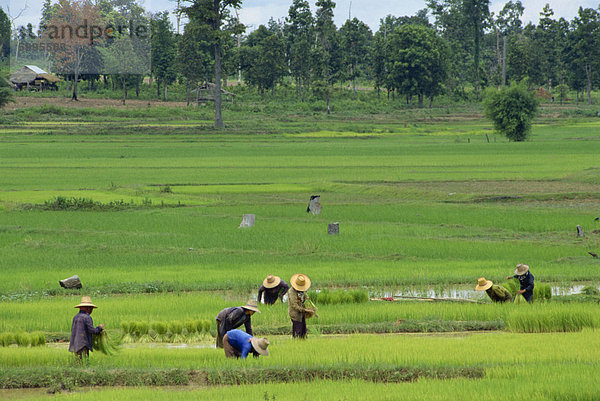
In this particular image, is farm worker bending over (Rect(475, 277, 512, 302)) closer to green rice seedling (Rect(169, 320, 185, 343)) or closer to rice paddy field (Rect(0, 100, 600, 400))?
rice paddy field (Rect(0, 100, 600, 400))

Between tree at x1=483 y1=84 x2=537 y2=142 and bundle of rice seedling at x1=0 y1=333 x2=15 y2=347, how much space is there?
53.8m

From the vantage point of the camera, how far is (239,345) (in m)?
9.97

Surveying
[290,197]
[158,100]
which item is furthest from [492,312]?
[158,100]

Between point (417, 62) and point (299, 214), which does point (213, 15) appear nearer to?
point (417, 62)

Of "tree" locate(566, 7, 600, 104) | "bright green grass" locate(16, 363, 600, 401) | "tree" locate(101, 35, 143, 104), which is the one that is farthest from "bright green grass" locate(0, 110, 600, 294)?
"tree" locate(566, 7, 600, 104)

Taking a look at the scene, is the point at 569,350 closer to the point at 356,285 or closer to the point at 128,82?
the point at 356,285

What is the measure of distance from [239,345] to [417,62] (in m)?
83.8

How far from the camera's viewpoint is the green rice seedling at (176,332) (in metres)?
11.7

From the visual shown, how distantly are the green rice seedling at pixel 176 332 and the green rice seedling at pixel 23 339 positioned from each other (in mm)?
2003

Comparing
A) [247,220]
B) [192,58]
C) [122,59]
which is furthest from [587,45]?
[247,220]

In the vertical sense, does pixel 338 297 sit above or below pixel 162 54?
below

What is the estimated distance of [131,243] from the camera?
842 inches

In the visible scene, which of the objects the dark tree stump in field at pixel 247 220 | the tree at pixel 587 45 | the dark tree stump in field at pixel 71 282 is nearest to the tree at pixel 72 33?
the tree at pixel 587 45

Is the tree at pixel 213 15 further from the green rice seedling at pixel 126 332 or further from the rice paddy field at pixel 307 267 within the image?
the green rice seedling at pixel 126 332
